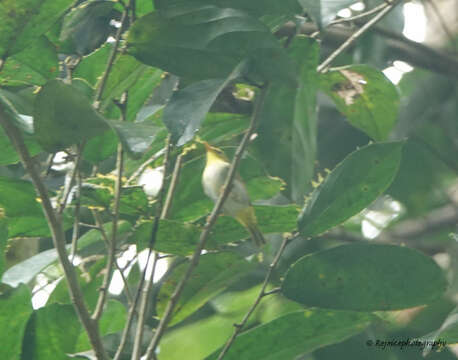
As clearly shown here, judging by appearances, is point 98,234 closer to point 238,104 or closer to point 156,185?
point 156,185

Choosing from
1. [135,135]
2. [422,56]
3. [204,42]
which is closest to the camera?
[135,135]

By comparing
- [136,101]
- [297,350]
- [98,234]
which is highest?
[136,101]

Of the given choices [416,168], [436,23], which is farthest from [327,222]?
[436,23]

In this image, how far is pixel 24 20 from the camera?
69cm

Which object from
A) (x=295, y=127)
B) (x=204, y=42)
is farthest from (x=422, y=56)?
(x=204, y=42)

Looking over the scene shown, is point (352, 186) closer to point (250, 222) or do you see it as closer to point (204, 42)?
point (250, 222)

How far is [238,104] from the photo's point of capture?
102cm

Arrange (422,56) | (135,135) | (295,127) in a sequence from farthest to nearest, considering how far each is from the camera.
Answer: (422,56), (295,127), (135,135)

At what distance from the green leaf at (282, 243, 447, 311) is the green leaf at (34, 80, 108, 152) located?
301 mm

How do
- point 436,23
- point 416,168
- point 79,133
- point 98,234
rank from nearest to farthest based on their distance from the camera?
point 79,133 < point 98,234 < point 416,168 < point 436,23

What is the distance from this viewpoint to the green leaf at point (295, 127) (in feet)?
3.05

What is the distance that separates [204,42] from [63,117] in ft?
0.53

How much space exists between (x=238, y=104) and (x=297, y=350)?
340mm

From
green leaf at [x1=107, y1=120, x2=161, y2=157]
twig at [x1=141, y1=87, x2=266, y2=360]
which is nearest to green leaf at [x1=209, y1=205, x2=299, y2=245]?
twig at [x1=141, y1=87, x2=266, y2=360]
